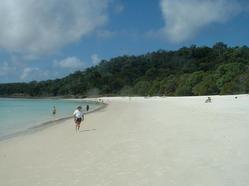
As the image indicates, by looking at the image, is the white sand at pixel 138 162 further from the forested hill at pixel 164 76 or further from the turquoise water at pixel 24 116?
the forested hill at pixel 164 76

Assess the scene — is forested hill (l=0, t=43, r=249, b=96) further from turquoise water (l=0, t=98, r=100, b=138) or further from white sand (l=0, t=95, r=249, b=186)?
white sand (l=0, t=95, r=249, b=186)

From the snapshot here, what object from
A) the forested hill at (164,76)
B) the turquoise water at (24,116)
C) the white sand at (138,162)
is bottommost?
the turquoise water at (24,116)

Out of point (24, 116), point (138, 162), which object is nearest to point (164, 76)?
point (24, 116)

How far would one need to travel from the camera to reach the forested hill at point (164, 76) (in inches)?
2926

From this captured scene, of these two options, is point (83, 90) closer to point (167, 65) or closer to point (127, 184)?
point (167, 65)

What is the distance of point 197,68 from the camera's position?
12419 cm

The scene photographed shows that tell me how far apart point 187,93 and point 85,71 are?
113 m

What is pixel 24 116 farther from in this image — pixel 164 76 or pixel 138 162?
pixel 164 76

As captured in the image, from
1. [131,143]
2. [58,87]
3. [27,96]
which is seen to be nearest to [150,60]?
[58,87]

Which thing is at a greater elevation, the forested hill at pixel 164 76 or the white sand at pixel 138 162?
the forested hill at pixel 164 76

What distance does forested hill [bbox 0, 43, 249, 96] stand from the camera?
74.3m

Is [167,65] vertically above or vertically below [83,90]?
above

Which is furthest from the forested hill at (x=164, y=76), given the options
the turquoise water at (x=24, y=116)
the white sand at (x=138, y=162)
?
the white sand at (x=138, y=162)

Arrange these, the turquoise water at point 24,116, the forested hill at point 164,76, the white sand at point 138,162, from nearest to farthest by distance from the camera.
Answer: the white sand at point 138,162
the turquoise water at point 24,116
the forested hill at point 164,76
